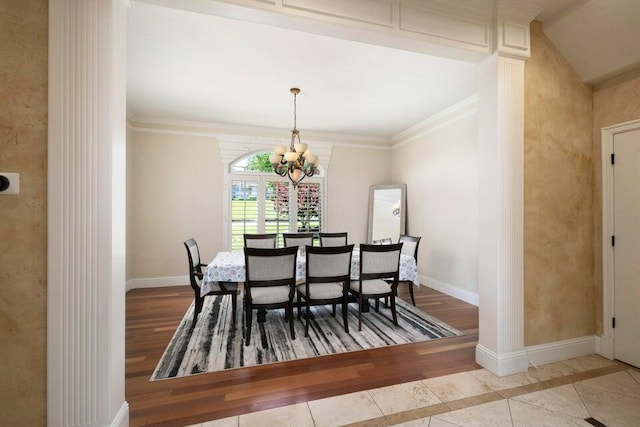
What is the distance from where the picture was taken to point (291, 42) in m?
2.45

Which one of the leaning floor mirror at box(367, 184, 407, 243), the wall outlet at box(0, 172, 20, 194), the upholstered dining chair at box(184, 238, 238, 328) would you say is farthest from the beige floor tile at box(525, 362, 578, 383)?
the wall outlet at box(0, 172, 20, 194)

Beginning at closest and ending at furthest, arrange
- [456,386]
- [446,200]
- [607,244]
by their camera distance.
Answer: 1. [456,386]
2. [607,244]
3. [446,200]

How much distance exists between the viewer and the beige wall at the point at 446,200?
12.5 ft

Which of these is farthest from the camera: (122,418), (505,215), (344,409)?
(505,215)

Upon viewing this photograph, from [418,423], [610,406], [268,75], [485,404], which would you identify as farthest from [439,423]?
[268,75]

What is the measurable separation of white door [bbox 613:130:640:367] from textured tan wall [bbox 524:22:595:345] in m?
0.16

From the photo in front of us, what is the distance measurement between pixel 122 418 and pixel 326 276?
6.01ft

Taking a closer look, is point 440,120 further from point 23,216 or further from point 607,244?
point 23,216

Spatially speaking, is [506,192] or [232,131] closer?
[506,192]

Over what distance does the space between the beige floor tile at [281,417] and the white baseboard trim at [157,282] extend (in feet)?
11.6

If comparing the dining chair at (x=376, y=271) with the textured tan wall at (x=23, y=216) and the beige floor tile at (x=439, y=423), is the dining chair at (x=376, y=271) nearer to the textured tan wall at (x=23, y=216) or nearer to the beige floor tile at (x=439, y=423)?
the beige floor tile at (x=439, y=423)

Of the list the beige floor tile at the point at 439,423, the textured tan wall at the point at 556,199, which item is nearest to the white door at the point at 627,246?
the textured tan wall at the point at 556,199

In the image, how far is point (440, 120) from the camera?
4348 millimetres

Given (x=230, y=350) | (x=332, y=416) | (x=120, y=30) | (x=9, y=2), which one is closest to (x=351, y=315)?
(x=230, y=350)
